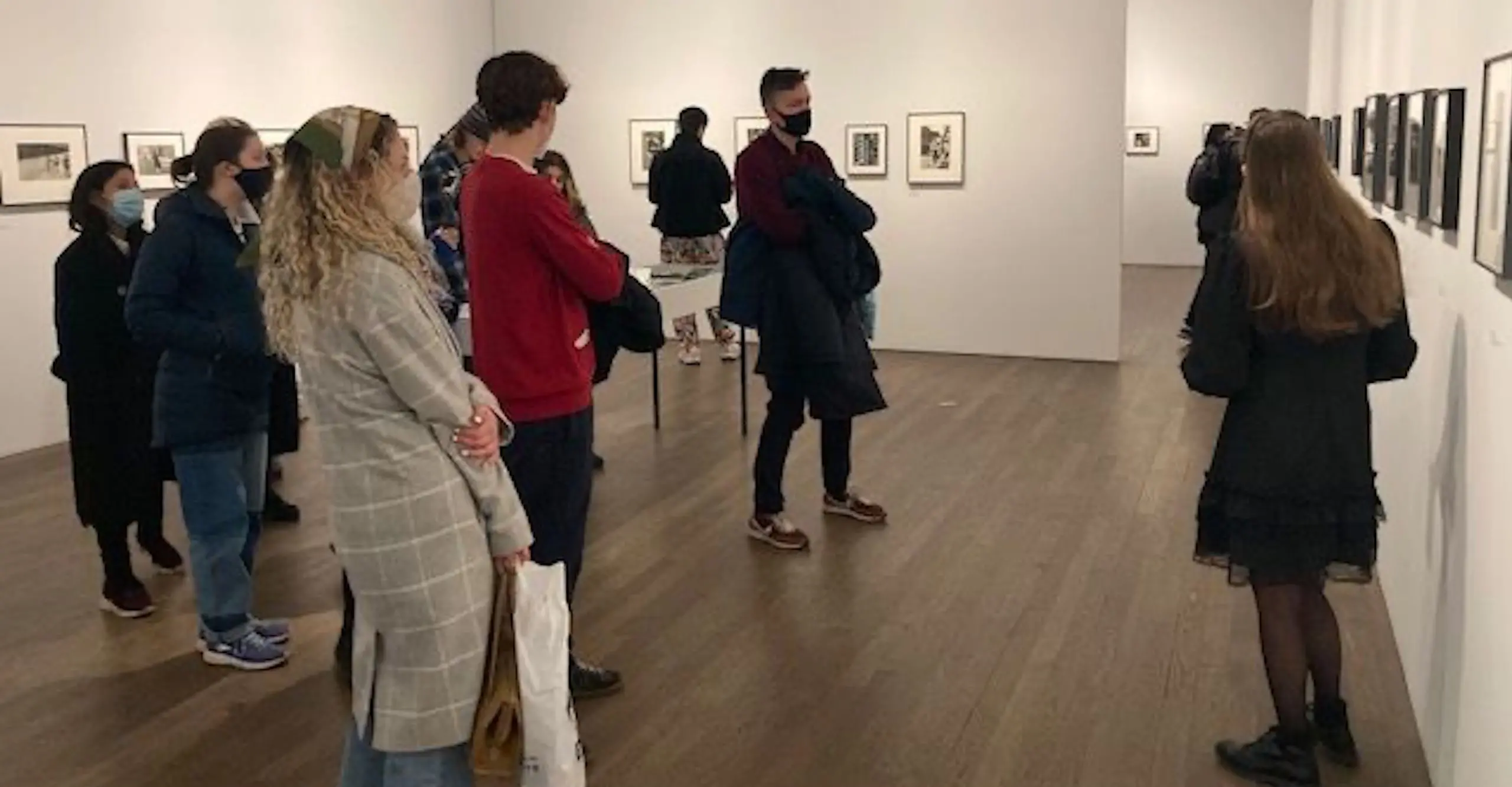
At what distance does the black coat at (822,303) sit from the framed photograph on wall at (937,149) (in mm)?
5489

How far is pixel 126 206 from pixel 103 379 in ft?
2.16

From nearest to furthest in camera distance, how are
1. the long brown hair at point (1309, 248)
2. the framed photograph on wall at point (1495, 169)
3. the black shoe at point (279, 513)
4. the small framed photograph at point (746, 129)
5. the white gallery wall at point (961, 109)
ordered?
1. the framed photograph on wall at point (1495, 169)
2. the long brown hair at point (1309, 248)
3. the black shoe at point (279, 513)
4. the white gallery wall at point (961, 109)
5. the small framed photograph at point (746, 129)

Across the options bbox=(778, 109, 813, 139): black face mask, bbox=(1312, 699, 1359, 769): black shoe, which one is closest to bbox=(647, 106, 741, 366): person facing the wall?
bbox=(778, 109, 813, 139): black face mask

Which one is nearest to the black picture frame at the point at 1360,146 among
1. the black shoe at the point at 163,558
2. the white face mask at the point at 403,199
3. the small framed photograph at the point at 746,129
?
the white face mask at the point at 403,199

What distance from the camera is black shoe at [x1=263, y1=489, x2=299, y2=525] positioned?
660cm

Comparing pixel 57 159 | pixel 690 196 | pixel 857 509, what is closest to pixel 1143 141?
pixel 690 196

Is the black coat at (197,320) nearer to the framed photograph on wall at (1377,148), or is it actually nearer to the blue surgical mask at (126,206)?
the blue surgical mask at (126,206)

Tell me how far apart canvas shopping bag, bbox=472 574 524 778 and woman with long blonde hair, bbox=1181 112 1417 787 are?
1771 mm

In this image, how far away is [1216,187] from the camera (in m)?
9.49

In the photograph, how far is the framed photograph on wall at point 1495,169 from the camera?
2723 millimetres

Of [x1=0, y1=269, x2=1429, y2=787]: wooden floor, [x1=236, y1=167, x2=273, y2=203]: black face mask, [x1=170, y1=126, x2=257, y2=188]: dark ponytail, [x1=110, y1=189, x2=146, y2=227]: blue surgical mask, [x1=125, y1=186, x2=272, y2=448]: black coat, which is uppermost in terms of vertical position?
[x1=170, y1=126, x2=257, y2=188]: dark ponytail

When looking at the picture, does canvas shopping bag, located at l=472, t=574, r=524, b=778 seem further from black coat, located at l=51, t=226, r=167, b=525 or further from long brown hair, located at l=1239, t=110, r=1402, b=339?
black coat, located at l=51, t=226, r=167, b=525

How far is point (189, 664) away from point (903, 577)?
2638 millimetres

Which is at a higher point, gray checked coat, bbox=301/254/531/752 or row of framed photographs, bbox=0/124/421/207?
row of framed photographs, bbox=0/124/421/207
